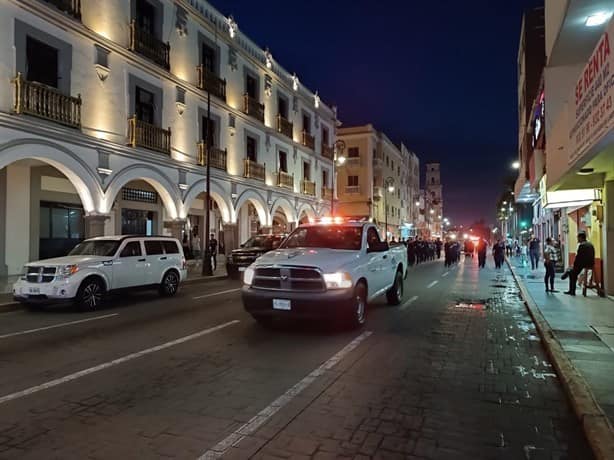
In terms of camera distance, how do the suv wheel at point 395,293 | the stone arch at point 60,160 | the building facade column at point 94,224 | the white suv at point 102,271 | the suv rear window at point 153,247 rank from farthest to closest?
the building facade column at point 94,224 < the stone arch at point 60,160 < the suv rear window at point 153,247 < the suv wheel at point 395,293 < the white suv at point 102,271

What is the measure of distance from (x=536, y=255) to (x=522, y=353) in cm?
2210

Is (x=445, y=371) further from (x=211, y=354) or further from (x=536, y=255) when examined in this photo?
(x=536, y=255)

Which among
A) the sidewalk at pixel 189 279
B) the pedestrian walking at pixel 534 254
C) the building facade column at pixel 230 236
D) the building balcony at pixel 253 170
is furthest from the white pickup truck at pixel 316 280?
the pedestrian walking at pixel 534 254

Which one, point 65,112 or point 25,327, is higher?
point 65,112

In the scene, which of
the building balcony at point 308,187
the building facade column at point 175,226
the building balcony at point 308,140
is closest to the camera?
the building facade column at point 175,226

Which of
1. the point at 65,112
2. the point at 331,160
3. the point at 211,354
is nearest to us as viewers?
the point at 211,354

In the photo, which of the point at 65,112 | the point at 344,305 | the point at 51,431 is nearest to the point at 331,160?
the point at 65,112

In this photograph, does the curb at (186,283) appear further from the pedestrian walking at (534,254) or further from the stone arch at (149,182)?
the pedestrian walking at (534,254)

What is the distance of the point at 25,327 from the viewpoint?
913 centimetres

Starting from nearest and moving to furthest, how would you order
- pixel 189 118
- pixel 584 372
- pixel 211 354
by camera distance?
pixel 584 372, pixel 211 354, pixel 189 118

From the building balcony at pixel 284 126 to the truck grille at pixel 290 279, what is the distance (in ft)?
77.8

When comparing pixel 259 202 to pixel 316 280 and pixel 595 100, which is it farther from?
pixel 595 100

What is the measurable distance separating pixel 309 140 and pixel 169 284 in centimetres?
2334

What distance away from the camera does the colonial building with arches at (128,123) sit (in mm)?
14828
